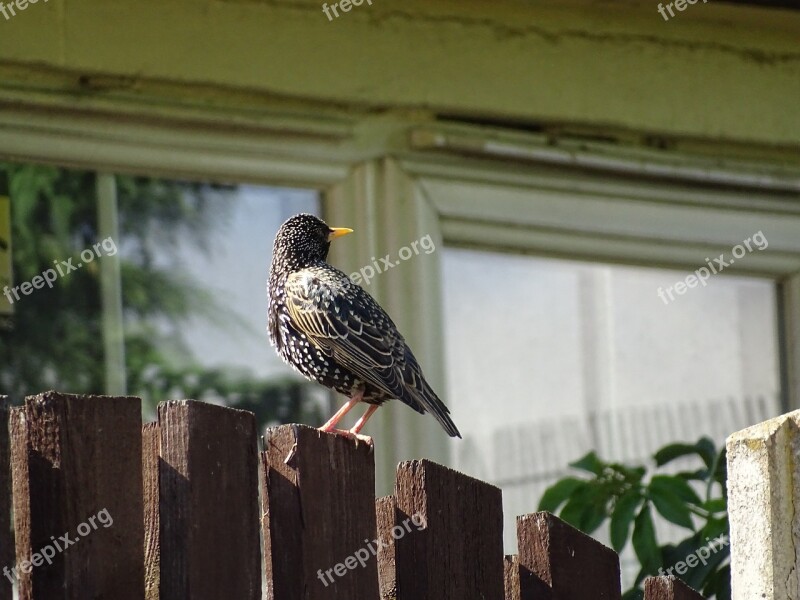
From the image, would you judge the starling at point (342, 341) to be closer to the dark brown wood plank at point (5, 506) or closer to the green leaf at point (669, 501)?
the green leaf at point (669, 501)

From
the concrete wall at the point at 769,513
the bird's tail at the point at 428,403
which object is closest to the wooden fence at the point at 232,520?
the concrete wall at the point at 769,513

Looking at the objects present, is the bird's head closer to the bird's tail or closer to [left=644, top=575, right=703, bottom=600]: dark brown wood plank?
the bird's tail

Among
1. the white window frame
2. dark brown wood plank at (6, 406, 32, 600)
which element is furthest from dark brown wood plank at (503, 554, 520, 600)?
the white window frame

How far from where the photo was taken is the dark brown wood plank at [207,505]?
8.27 ft

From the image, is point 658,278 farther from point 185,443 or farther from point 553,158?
point 185,443

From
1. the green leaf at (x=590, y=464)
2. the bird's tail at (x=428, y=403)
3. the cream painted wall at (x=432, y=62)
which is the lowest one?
the green leaf at (x=590, y=464)

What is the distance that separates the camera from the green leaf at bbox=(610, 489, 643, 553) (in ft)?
13.9

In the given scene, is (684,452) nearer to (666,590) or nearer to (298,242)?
(298,242)

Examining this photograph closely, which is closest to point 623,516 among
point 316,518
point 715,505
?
point 715,505

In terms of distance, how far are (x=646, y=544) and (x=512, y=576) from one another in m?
1.42

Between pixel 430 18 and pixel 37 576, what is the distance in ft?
13.5

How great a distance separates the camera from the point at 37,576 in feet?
8.00

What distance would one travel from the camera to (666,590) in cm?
287

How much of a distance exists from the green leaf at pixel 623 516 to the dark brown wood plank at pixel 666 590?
1.26 m
